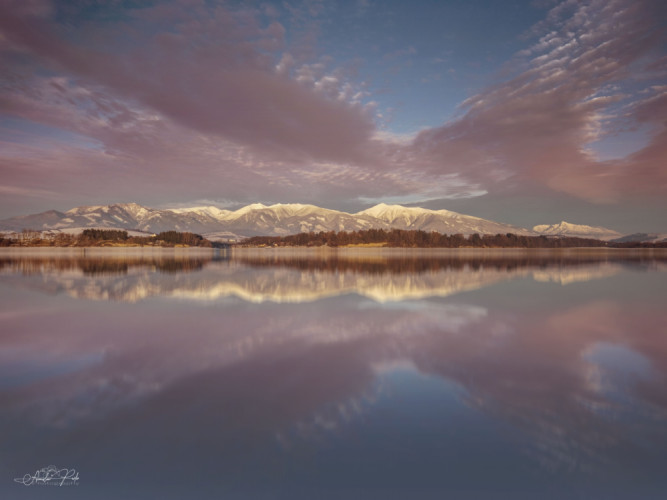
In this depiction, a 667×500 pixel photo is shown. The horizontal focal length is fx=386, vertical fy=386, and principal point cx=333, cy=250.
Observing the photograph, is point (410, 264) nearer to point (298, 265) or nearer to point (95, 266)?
point (298, 265)

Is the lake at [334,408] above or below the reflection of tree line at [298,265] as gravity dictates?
above

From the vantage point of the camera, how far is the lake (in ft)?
21.9

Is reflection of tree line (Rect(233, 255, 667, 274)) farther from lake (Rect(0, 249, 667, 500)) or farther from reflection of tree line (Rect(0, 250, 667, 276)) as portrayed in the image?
lake (Rect(0, 249, 667, 500))

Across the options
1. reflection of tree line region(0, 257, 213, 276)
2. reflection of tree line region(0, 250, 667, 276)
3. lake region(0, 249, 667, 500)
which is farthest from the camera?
reflection of tree line region(0, 250, 667, 276)

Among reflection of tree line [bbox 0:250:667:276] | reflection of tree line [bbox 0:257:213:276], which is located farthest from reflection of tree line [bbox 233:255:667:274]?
reflection of tree line [bbox 0:257:213:276]

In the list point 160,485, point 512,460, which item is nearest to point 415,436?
point 512,460

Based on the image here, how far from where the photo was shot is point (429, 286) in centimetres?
3588

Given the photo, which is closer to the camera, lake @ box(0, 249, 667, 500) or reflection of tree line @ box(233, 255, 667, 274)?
lake @ box(0, 249, 667, 500)

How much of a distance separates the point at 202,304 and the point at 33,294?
14590mm
